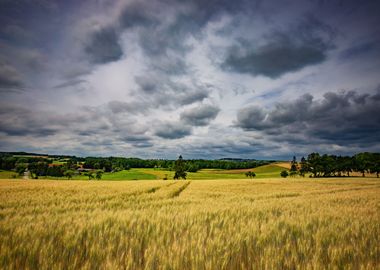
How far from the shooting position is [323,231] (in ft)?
14.1

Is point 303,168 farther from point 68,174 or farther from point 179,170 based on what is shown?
point 68,174

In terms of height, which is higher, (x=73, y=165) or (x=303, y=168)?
(x=303, y=168)

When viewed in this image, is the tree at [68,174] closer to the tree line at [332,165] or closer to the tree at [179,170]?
the tree at [179,170]

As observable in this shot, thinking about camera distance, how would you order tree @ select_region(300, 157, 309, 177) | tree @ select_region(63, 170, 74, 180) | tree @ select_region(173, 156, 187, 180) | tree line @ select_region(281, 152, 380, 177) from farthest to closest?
1. tree @ select_region(300, 157, 309, 177)
2. tree @ select_region(63, 170, 74, 180)
3. tree line @ select_region(281, 152, 380, 177)
4. tree @ select_region(173, 156, 187, 180)

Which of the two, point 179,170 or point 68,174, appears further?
point 68,174

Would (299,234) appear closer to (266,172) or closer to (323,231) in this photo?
(323,231)

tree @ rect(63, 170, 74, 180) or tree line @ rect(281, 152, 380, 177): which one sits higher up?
tree line @ rect(281, 152, 380, 177)

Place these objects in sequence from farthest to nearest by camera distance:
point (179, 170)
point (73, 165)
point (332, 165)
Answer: point (73, 165) < point (332, 165) < point (179, 170)

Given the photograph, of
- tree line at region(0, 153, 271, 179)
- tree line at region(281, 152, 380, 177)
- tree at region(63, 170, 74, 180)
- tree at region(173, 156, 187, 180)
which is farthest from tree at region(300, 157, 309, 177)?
tree at region(63, 170, 74, 180)

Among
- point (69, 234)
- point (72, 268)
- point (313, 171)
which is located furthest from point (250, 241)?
point (313, 171)

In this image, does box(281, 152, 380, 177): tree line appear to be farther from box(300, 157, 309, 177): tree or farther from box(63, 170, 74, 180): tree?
box(63, 170, 74, 180): tree

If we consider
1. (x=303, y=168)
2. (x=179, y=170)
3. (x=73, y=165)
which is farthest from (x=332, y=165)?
(x=73, y=165)

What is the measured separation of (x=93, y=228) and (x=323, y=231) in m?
4.57

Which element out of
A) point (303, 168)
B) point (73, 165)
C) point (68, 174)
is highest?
point (303, 168)
